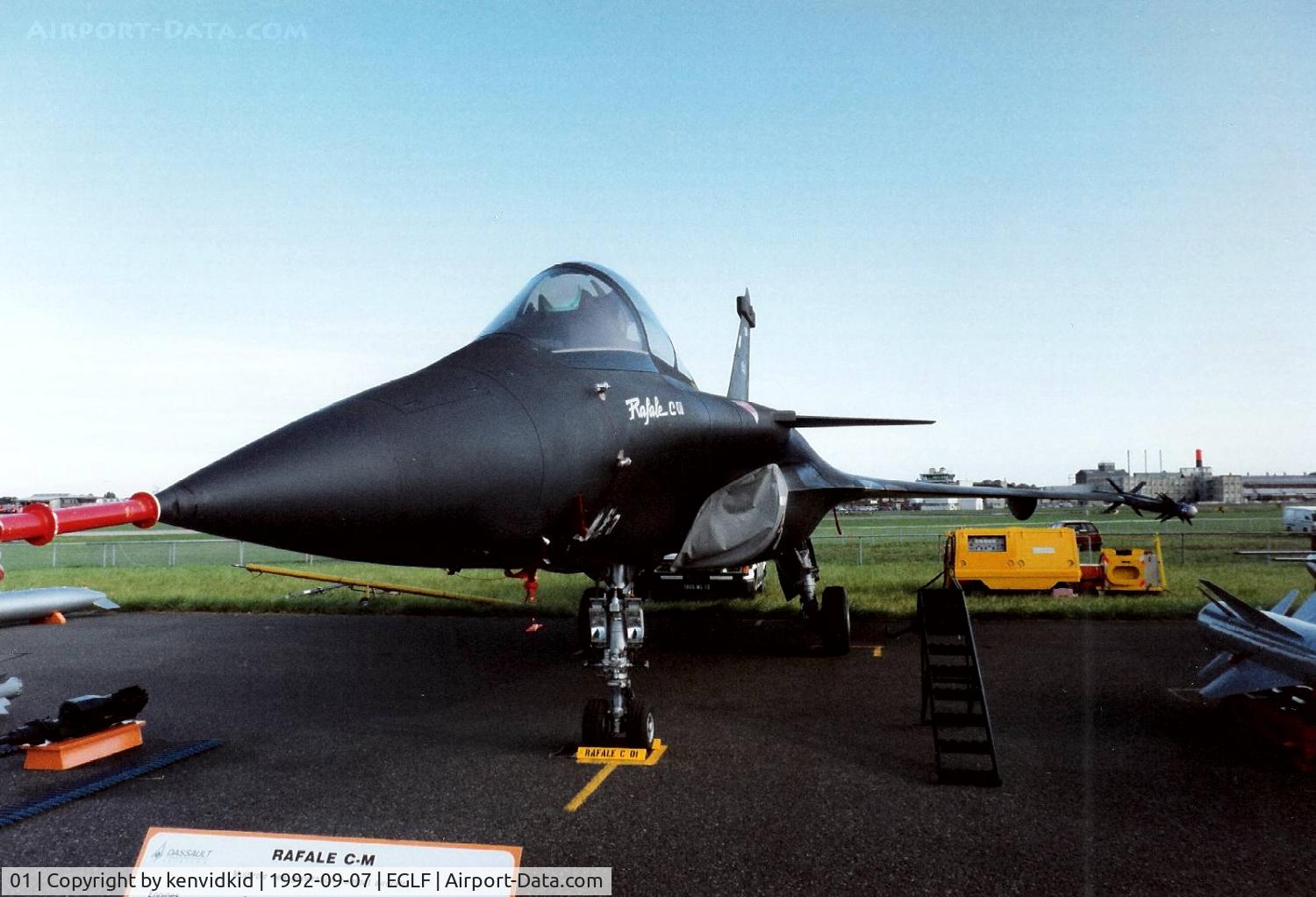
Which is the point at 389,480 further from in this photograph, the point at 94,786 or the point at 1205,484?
the point at 1205,484

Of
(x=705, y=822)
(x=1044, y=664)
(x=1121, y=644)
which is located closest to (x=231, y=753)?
(x=705, y=822)

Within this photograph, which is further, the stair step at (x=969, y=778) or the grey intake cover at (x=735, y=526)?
the grey intake cover at (x=735, y=526)

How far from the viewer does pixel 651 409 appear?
5527 millimetres

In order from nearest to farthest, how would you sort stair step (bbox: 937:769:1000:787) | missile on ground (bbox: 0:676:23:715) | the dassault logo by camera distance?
the dassault logo → stair step (bbox: 937:769:1000:787) → missile on ground (bbox: 0:676:23:715)

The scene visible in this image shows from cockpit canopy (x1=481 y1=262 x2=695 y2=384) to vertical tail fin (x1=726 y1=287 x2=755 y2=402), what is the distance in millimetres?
8106

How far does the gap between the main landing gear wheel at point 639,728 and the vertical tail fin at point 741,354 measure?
8.74 metres

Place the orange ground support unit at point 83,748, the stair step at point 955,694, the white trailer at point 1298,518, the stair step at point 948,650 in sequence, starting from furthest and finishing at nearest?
the white trailer at point 1298,518
the stair step at point 948,650
the stair step at point 955,694
the orange ground support unit at point 83,748

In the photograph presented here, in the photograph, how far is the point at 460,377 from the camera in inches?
168

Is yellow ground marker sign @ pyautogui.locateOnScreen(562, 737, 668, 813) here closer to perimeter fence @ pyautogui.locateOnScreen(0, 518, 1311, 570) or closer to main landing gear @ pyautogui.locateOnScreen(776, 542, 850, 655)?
main landing gear @ pyautogui.locateOnScreen(776, 542, 850, 655)

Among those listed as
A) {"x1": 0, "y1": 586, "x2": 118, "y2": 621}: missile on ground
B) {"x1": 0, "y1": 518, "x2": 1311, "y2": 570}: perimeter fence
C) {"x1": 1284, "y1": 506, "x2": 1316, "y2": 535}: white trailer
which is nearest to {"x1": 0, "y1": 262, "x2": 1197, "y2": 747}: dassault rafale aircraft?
{"x1": 0, "y1": 586, "x2": 118, "y2": 621}: missile on ground

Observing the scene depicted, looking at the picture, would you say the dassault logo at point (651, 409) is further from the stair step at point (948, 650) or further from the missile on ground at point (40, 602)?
the missile on ground at point (40, 602)

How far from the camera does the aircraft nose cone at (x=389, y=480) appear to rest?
10.2 feet

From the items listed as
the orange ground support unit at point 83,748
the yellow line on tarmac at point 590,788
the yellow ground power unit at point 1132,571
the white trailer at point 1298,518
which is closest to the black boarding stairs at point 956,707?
the yellow line on tarmac at point 590,788

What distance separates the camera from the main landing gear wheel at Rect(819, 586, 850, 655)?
1109cm
